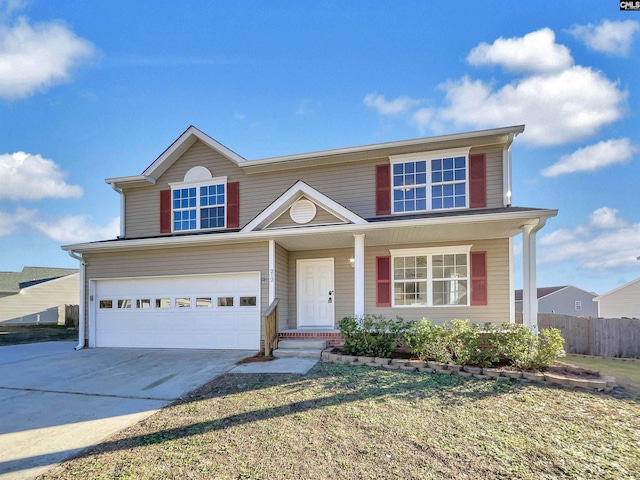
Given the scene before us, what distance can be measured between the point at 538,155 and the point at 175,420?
1298cm

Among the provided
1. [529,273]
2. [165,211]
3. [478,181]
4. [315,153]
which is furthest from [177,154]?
[529,273]

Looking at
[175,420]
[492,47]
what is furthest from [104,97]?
[492,47]

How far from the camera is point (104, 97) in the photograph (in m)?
12.7

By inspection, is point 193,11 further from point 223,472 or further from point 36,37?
point 223,472

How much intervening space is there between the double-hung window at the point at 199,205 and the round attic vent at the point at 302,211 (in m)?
3.24

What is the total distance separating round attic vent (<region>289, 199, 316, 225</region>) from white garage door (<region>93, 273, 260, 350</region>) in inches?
80.8

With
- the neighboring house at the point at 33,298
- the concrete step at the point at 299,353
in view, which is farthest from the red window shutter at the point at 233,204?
the neighboring house at the point at 33,298

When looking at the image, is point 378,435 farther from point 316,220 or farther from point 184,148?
point 184,148

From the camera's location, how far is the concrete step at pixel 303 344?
8227 mm

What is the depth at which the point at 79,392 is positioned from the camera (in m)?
5.94

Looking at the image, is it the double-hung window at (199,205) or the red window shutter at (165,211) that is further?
the red window shutter at (165,211)

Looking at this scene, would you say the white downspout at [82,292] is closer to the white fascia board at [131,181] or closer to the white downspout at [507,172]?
the white fascia board at [131,181]

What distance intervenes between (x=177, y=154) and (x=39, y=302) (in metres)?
20.6

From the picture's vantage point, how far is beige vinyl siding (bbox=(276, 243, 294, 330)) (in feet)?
31.2
